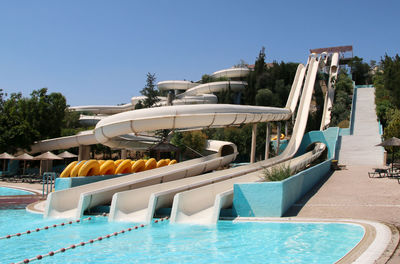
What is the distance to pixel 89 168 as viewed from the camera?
47.8ft

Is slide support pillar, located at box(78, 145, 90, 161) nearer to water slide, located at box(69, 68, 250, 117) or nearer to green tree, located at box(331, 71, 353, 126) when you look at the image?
green tree, located at box(331, 71, 353, 126)

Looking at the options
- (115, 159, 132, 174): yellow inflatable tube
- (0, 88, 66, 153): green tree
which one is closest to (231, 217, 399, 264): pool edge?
(115, 159, 132, 174): yellow inflatable tube

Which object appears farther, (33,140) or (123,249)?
(33,140)

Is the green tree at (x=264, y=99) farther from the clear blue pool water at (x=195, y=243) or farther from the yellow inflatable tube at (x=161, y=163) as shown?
the clear blue pool water at (x=195, y=243)

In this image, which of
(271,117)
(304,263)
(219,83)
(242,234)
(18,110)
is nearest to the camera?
(304,263)

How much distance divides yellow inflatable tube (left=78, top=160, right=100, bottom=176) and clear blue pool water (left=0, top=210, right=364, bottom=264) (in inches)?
181

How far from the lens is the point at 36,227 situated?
977 cm

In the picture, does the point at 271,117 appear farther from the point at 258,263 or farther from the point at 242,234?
the point at 258,263

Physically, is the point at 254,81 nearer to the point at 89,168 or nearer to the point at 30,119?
the point at 30,119

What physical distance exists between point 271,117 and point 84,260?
14919 millimetres

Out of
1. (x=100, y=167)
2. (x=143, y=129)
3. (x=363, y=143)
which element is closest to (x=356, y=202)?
(x=143, y=129)

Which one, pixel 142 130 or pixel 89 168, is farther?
pixel 89 168

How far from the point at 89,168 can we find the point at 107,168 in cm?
98

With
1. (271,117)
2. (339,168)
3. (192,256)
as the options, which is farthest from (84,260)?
(339,168)
